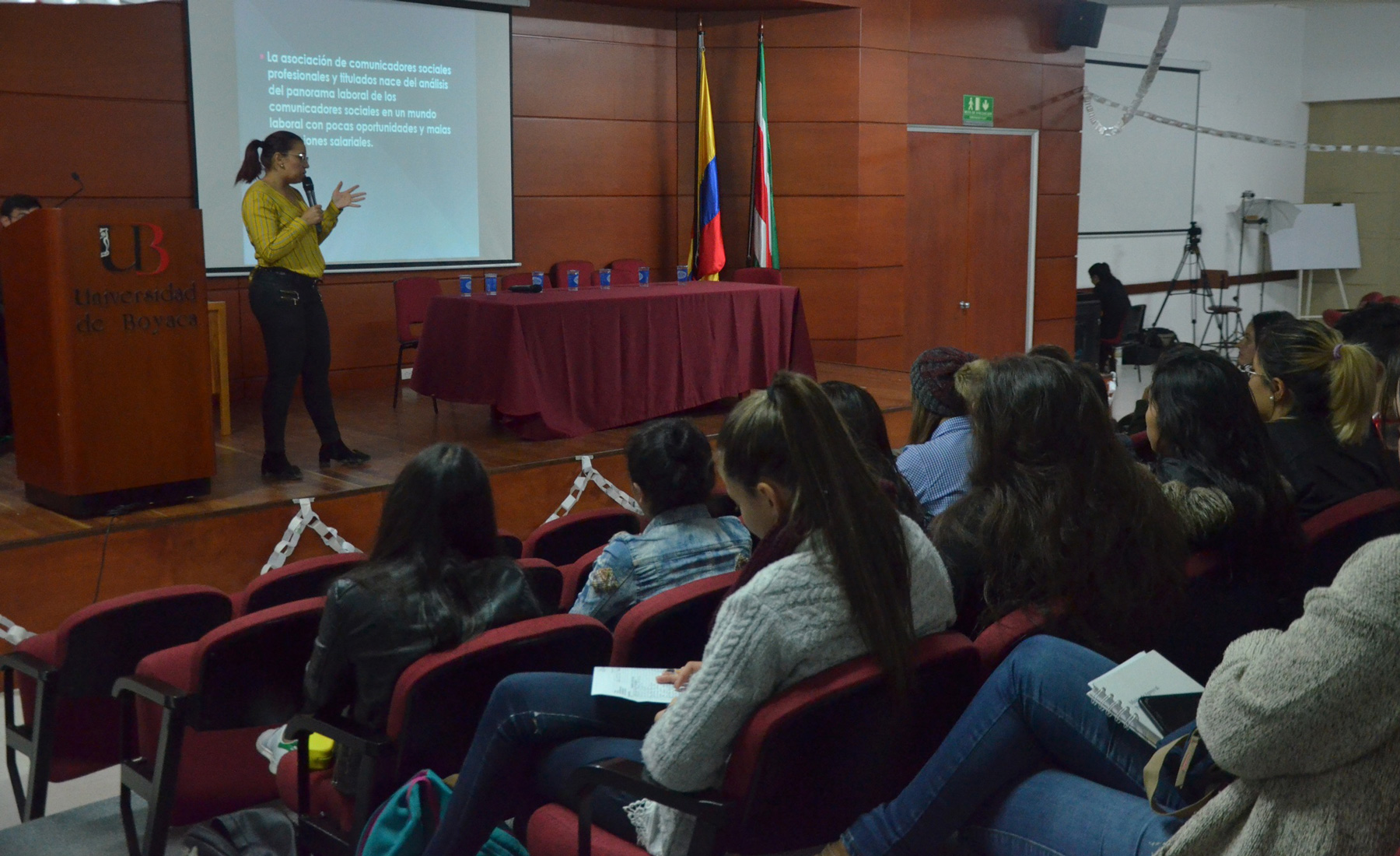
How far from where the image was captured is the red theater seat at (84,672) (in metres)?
2.46

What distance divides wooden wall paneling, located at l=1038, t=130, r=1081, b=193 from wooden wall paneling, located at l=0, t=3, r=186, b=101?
20.6ft

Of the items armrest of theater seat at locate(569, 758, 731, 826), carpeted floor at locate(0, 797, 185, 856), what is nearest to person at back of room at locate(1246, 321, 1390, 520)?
armrest of theater seat at locate(569, 758, 731, 826)

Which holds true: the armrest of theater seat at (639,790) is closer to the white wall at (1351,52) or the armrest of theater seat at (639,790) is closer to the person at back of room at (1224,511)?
the person at back of room at (1224,511)

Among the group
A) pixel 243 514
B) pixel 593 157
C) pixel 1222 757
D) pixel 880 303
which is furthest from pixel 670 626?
pixel 880 303

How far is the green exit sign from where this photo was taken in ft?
29.4

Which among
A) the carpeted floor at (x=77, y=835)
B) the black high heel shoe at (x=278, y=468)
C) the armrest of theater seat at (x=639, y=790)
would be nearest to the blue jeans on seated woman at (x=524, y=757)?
the armrest of theater seat at (x=639, y=790)

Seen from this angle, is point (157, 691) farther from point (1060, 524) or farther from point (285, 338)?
point (285, 338)

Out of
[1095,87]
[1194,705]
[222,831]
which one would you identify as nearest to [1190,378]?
[1194,705]

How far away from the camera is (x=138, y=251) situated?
13.1 ft

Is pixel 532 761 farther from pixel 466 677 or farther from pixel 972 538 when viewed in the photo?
pixel 972 538

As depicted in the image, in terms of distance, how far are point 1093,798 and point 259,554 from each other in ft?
10.9

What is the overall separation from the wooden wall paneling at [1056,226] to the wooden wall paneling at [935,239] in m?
0.87

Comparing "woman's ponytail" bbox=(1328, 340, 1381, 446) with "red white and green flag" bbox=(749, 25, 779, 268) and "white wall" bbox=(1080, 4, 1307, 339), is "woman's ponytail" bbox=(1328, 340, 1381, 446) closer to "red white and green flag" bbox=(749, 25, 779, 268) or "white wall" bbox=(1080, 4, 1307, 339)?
"red white and green flag" bbox=(749, 25, 779, 268)

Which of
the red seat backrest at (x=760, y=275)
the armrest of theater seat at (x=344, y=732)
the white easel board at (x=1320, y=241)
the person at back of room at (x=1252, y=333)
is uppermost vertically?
the white easel board at (x=1320, y=241)
